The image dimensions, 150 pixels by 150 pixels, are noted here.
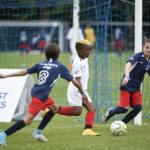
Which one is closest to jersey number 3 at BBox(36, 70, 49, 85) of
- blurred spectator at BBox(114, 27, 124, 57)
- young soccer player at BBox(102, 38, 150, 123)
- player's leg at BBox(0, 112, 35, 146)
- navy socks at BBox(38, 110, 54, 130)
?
player's leg at BBox(0, 112, 35, 146)

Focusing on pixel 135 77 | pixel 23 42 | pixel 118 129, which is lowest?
pixel 118 129

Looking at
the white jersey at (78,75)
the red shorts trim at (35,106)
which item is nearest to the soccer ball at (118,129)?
the white jersey at (78,75)

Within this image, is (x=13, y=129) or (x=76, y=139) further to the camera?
(x=76, y=139)

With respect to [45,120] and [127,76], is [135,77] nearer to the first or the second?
[127,76]

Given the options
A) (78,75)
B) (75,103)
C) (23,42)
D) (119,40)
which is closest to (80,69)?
(78,75)

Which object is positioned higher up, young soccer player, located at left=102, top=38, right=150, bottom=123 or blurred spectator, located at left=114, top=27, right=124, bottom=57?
blurred spectator, located at left=114, top=27, right=124, bottom=57

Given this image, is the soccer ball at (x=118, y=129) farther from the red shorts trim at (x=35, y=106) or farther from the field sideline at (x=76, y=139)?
the red shorts trim at (x=35, y=106)

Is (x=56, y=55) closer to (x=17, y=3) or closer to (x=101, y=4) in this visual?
(x=101, y=4)

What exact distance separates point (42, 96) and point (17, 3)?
479 centimetres

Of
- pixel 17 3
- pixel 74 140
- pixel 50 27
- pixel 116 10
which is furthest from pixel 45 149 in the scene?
pixel 50 27

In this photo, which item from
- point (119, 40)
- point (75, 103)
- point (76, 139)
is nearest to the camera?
point (76, 139)

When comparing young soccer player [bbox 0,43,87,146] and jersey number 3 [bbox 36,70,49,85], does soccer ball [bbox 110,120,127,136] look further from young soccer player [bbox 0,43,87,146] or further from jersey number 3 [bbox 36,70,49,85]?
jersey number 3 [bbox 36,70,49,85]

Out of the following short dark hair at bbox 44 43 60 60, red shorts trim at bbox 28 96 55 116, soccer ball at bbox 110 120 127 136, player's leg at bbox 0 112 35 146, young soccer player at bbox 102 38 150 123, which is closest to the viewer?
player's leg at bbox 0 112 35 146

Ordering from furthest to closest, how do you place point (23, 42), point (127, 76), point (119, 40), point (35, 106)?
point (23, 42), point (119, 40), point (127, 76), point (35, 106)
